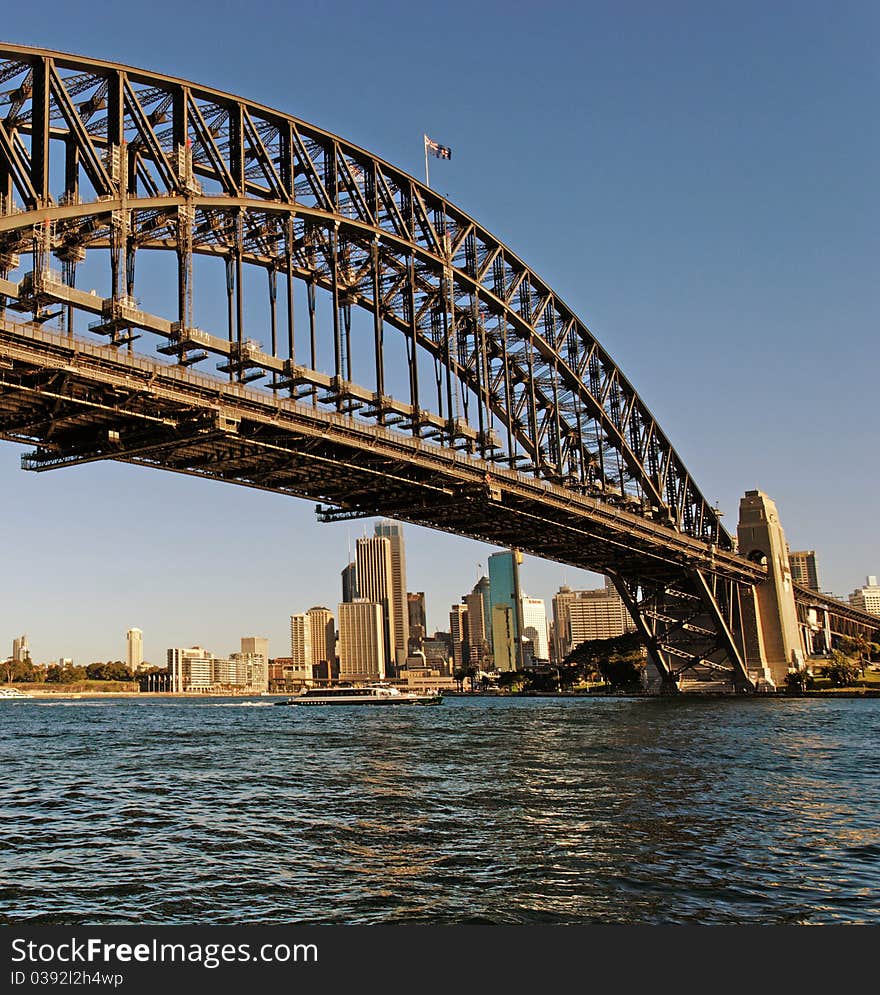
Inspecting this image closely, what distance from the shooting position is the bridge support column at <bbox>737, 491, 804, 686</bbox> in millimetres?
110312

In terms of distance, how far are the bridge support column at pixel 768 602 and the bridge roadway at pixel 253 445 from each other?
111 ft

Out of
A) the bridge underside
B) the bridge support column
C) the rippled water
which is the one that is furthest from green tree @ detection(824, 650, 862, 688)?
the rippled water

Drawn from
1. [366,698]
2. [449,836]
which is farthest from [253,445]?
[366,698]

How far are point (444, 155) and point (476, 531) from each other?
2785 centimetres

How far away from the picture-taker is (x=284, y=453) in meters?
50.5

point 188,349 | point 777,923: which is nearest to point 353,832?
point 777,923

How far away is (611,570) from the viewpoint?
101438mm

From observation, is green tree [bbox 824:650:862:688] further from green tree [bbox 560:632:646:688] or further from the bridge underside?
green tree [bbox 560:632:646:688]

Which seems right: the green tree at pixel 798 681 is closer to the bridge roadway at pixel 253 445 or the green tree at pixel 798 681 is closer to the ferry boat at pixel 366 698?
the bridge roadway at pixel 253 445

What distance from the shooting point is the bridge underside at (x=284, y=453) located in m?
38.6

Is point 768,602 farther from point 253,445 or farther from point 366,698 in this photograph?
point 253,445

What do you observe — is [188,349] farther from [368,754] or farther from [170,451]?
[368,754]

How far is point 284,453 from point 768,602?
7784 cm

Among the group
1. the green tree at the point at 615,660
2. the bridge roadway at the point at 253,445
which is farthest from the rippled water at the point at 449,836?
the green tree at the point at 615,660
